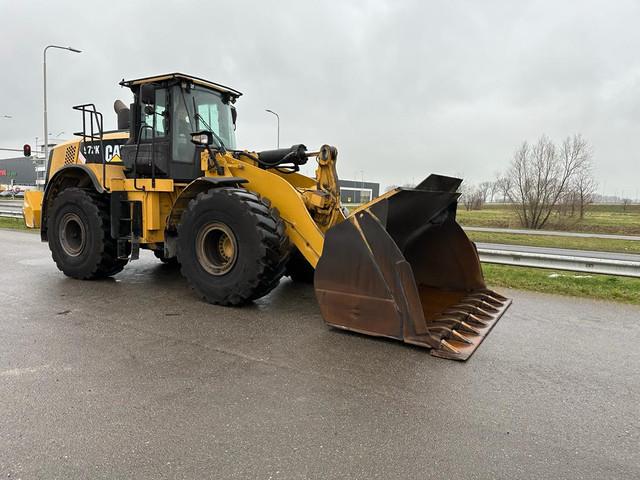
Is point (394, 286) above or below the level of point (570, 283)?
above

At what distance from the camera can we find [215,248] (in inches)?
245

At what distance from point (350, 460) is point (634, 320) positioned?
4717 millimetres

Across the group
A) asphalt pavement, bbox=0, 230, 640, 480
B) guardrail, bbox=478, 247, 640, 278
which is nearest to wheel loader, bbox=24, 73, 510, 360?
asphalt pavement, bbox=0, 230, 640, 480

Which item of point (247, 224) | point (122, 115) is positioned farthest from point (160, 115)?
point (247, 224)

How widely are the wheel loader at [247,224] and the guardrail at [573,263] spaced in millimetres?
3010

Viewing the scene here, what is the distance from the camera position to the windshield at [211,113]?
272 inches

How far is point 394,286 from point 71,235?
237 inches

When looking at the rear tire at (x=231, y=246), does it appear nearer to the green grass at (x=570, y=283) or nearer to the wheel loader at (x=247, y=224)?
the wheel loader at (x=247, y=224)

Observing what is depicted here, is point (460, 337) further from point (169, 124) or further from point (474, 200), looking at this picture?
point (474, 200)

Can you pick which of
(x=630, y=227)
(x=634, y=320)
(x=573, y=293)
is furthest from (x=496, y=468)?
(x=630, y=227)

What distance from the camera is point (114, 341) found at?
183 inches

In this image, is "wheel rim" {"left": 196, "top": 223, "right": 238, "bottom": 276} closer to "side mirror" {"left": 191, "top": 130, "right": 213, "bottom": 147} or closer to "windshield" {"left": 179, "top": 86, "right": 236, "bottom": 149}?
"side mirror" {"left": 191, "top": 130, "right": 213, "bottom": 147}

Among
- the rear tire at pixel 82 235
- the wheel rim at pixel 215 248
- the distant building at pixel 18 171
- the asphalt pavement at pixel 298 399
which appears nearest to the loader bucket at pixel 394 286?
the asphalt pavement at pixel 298 399

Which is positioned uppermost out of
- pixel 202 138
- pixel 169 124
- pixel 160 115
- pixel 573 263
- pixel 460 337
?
pixel 160 115
